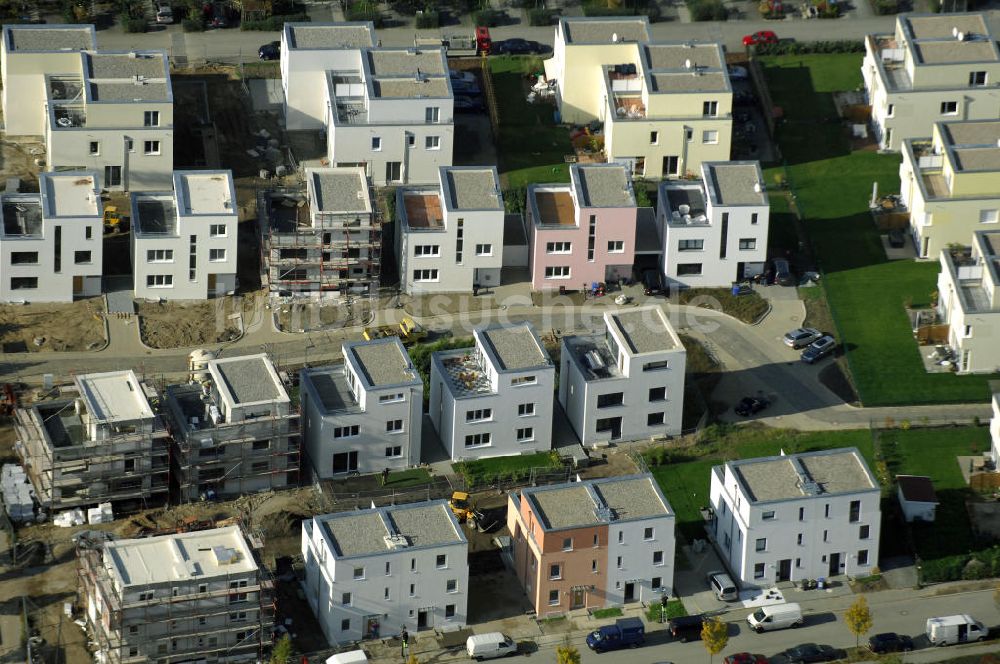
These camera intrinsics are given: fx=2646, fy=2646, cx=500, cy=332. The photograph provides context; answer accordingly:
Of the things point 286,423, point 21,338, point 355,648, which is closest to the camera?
point 355,648

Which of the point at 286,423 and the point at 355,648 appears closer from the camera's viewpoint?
the point at 355,648

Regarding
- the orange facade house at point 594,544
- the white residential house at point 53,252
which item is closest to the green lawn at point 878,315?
the orange facade house at point 594,544

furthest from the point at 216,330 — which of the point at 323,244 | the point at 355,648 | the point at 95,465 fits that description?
the point at 355,648

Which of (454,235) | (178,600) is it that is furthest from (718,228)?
(178,600)

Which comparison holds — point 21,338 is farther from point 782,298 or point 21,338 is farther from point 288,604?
point 782,298

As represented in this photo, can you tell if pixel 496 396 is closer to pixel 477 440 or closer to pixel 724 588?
pixel 477 440

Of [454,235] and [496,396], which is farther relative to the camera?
[454,235]

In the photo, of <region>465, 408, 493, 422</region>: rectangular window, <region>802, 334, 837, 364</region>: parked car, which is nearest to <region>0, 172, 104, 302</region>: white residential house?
<region>465, 408, 493, 422</region>: rectangular window
